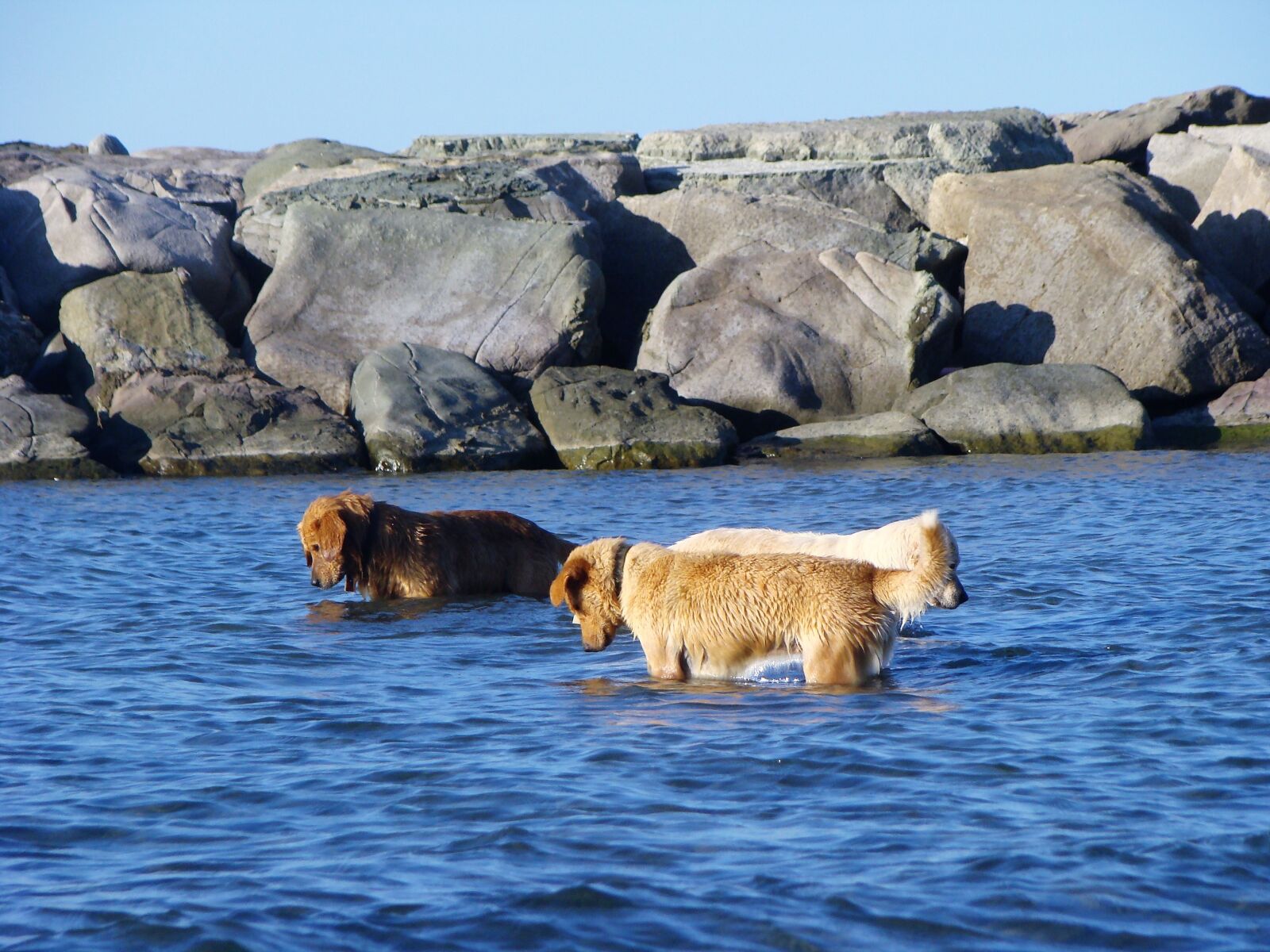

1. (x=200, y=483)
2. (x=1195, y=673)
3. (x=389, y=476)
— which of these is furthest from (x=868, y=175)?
(x=1195, y=673)

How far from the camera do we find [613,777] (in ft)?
20.1

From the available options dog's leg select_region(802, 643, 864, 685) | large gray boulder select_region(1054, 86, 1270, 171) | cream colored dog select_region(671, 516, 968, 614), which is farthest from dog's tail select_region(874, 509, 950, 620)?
large gray boulder select_region(1054, 86, 1270, 171)

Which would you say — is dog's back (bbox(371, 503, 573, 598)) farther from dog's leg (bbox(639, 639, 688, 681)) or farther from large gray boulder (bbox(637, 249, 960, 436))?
large gray boulder (bbox(637, 249, 960, 436))

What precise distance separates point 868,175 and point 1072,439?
729 cm

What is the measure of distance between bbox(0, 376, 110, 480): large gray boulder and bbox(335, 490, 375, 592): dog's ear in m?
9.02

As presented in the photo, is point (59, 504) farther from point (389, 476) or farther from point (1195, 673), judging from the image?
point (1195, 673)

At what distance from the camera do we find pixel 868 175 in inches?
977

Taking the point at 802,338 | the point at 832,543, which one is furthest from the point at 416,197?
the point at 832,543

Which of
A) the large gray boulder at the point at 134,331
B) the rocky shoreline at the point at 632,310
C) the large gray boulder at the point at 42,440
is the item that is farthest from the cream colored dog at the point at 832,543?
A: the large gray boulder at the point at 134,331

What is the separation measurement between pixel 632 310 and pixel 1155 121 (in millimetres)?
10925

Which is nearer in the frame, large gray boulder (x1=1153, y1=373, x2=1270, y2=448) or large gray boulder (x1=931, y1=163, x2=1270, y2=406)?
large gray boulder (x1=1153, y1=373, x2=1270, y2=448)

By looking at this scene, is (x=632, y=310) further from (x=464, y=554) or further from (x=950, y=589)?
(x=950, y=589)

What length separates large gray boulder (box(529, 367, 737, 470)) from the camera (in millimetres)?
18906

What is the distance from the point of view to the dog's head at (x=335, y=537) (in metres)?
10.4
